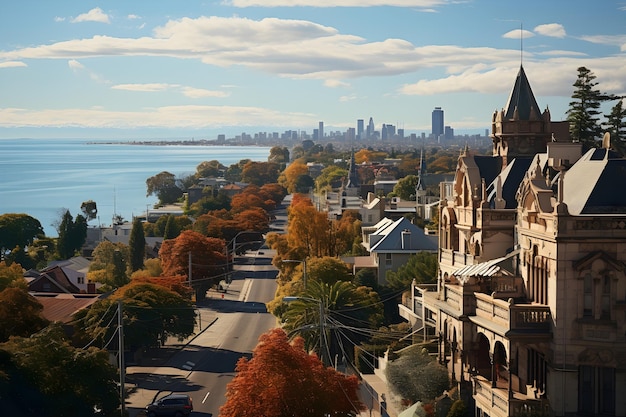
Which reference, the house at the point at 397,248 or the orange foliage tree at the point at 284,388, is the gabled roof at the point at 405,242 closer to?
the house at the point at 397,248

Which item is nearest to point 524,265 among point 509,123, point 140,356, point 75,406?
point 509,123

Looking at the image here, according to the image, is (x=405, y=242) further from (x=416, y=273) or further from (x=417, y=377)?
(x=417, y=377)

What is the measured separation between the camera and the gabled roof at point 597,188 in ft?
109

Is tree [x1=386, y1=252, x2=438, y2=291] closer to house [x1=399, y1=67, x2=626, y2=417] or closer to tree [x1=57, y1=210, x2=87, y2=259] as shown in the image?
house [x1=399, y1=67, x2=626, y2=417]

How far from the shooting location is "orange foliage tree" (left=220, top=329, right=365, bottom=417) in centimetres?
3447

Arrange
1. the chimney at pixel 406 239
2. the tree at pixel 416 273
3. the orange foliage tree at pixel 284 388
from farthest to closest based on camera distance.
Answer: the chimney at pixel 406 239 < the tree at pixel 416 273 < the orange foliage tree at pixel 284 388

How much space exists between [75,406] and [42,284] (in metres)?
39.5

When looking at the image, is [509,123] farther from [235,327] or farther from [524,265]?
[235,327]

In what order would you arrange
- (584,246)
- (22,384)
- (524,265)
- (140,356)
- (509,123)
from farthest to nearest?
(140,356) < (509,123) < (22,384) < (524,265) < (584,246)

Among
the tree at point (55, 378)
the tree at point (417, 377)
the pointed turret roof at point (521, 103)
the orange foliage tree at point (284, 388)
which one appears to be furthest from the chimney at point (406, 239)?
the orange foliage tree at point (284, 388)

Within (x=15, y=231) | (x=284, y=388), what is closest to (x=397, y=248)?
(x=284, y=388)

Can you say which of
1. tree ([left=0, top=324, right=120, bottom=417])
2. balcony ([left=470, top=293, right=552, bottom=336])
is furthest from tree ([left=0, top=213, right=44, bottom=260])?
balcony ([left=470, top=293, right=552, bottom=336])

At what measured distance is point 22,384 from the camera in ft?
128

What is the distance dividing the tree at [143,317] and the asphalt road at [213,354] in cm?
173
